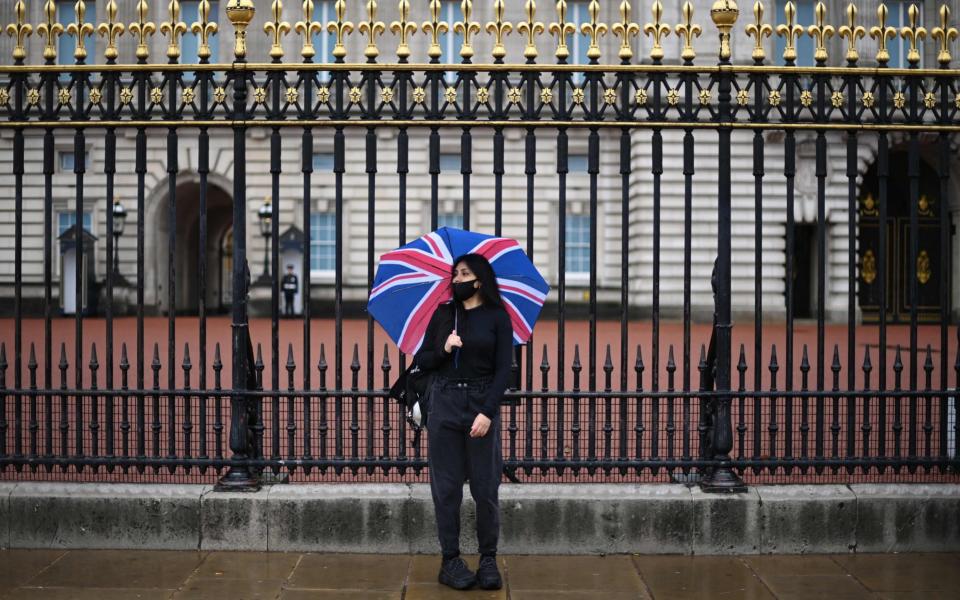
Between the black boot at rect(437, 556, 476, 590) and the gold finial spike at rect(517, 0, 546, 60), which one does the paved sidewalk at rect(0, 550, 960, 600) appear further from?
the gold finial spike at rect(517, 0, 546, 60)

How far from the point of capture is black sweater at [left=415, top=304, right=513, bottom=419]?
5645 mm

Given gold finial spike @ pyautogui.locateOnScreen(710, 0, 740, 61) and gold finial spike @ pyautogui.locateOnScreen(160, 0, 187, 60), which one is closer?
gold finial spike @ pyautogui.locateOnScreen(160, 0, 187, 60)

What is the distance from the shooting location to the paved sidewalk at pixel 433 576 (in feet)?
18.5

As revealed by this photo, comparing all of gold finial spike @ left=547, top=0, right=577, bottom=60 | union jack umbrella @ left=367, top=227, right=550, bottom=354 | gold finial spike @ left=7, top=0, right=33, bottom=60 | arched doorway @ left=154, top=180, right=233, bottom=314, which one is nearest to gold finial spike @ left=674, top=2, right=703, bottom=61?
gold finial spike @ left=547, top=0, right=577, bottom=60

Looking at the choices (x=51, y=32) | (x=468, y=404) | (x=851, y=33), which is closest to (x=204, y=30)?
(x=51, y=32)

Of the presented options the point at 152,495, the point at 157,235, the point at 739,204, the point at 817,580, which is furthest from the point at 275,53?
the point at 157,235

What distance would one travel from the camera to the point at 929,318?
103 feet

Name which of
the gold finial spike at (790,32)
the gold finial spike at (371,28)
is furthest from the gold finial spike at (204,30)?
the gold finial spike at (790,32)

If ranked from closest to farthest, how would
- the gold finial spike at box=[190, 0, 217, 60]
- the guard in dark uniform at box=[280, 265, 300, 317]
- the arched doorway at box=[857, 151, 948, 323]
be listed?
the gold finial spike at box=[190, 0, 217, 60]
the guard in dark uniform at box=[280, 265, 300, 317]
the arched doorway at box=[857, 151, 948, 323]

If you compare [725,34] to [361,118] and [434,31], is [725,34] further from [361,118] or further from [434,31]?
[361,118]

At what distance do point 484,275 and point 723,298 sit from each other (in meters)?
1.96

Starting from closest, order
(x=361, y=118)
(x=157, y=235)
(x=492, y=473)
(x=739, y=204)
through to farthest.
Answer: (x=492, y=473) < (x=361, y=118) < (x=739, y=204) < (x=157, y=235)

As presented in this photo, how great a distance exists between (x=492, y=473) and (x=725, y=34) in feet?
10.9

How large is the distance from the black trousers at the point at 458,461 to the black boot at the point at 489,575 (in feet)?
0.20
